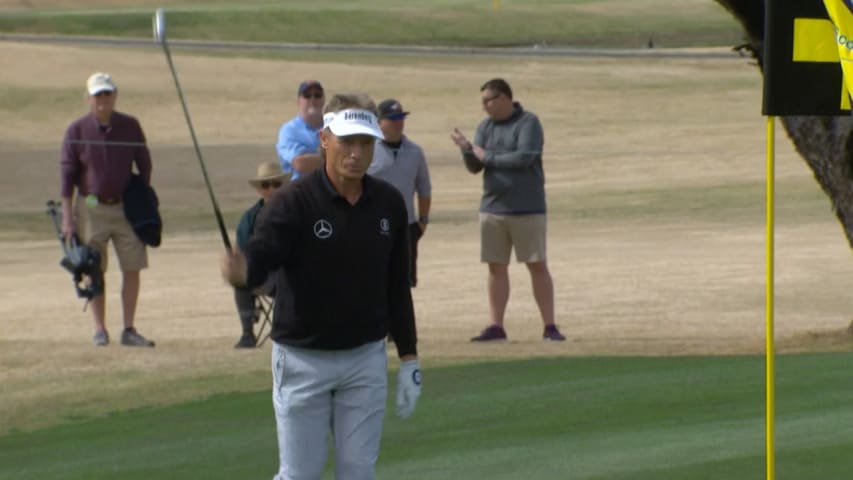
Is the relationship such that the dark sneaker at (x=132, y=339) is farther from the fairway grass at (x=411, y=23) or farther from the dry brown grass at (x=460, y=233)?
the fairway grass at (x=411, y=23)

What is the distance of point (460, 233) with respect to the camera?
2467cm

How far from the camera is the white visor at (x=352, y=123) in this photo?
7.05 meters

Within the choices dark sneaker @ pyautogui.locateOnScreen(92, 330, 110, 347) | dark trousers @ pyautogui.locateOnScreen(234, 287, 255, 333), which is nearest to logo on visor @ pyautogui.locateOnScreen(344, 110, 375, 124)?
dark trousers @ pyautogui.locateOnScreen(234, 287, 255, 333)

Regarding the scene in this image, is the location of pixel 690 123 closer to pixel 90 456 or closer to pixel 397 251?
pixel 90 456

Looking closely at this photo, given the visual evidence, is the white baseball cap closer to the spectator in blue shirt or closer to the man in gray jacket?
the spectator in blue shirt

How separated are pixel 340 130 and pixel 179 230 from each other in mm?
18920

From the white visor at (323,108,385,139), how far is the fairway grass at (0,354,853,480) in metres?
2.71

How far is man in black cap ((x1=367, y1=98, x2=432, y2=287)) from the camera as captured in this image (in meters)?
13.9

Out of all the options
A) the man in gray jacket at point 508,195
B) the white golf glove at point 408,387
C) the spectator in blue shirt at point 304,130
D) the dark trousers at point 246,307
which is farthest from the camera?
the man in gray jacket at point 508,195

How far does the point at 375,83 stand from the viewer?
45.3 metres

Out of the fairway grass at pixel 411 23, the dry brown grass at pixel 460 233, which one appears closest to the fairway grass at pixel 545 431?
the dry brown grass at pixel 460 233

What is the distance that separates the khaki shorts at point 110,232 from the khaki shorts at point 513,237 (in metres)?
2.61

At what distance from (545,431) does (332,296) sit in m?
3.69

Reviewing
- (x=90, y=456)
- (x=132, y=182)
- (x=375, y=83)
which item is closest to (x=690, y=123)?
(x=375, y=83)
